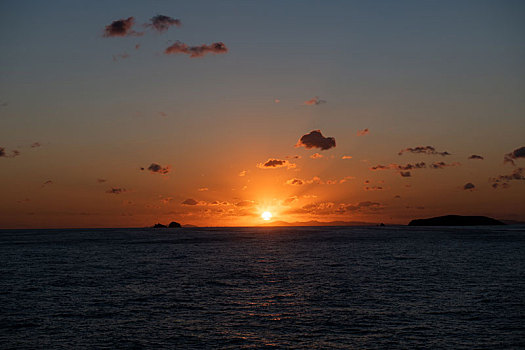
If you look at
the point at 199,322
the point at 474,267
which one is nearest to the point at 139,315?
the point at 199,322

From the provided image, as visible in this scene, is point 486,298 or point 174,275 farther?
point 174,275

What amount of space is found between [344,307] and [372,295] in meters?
6.46

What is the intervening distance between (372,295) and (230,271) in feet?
83.0

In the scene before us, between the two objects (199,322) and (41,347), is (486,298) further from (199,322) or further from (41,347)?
(41,347)

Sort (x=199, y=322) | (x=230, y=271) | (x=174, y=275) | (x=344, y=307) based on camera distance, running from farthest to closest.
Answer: (x=230, y=271) < (x=174, y=275) < (x=344, y=307) < (x=199, y=322)

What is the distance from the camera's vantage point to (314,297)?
4078cm

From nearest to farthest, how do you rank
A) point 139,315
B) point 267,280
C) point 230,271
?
point 139,315 < point 267,280 < point 230,271

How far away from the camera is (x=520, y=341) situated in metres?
26.5

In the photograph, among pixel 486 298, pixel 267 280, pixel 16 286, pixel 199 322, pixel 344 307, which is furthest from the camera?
pixel 267 280

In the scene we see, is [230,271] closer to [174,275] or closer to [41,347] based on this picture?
[174,275]

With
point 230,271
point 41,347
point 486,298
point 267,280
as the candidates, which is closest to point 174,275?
point 230,271

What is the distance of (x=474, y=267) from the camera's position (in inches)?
2530

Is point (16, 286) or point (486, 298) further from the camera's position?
point (16, 286)

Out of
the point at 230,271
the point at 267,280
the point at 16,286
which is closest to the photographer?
the point at 16,286
